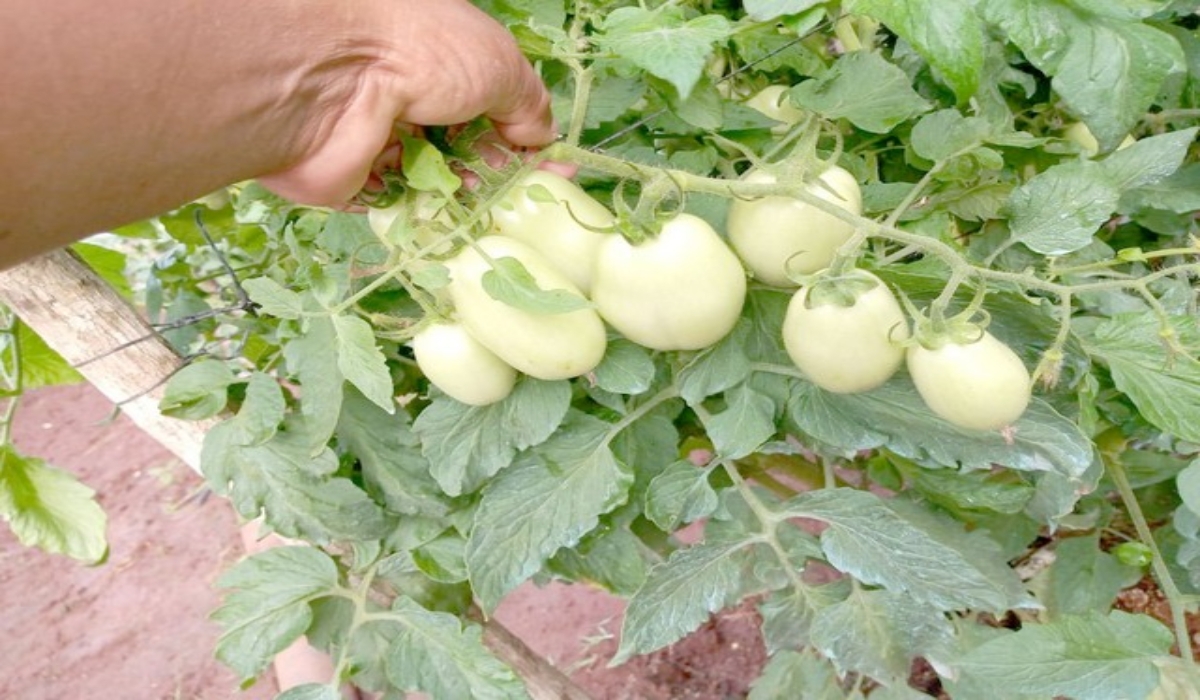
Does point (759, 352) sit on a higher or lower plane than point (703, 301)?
lower

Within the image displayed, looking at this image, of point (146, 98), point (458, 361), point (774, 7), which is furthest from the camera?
point (458, 361)

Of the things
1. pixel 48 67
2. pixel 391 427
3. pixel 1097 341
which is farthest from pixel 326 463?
pixel 1097 341

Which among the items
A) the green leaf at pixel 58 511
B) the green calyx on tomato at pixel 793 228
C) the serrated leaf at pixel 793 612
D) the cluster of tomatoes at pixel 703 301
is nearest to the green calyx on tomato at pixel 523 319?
the cluster of tomatoes at pixel 703 301

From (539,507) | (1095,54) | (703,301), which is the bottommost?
(539,507)

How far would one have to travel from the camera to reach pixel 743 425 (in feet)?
2.38

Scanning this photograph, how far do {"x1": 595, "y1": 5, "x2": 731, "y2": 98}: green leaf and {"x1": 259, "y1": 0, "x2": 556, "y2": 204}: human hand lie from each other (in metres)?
0.07

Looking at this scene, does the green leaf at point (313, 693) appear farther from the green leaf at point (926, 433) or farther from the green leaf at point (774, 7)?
the green leaf at point (774, 7)

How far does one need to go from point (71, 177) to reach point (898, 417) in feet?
1.74

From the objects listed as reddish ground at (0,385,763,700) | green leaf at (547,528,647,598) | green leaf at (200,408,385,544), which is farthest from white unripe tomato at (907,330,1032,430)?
reddish ground at (0,385,763,700)

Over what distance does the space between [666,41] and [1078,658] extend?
1.73 ft

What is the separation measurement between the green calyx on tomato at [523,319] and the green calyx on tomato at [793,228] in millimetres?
112

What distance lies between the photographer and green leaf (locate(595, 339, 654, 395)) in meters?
0.72

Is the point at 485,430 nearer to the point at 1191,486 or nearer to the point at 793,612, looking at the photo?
the point at 793,612

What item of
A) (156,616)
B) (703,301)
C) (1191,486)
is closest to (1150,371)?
(1191,486)
